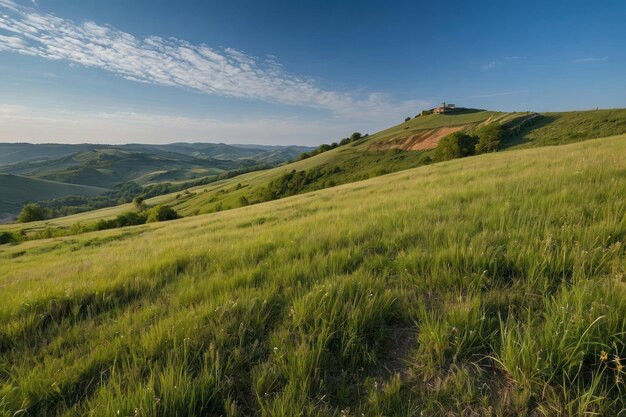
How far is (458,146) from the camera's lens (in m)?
68.2

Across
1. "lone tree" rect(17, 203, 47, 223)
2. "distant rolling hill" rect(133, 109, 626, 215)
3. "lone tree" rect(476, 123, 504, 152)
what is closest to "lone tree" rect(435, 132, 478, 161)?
"lone tree" rect(476, 123, 504, 152)

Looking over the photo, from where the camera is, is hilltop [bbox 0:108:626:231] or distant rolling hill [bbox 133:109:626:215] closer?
distant rolling hill [bbox 133:109:626:215]

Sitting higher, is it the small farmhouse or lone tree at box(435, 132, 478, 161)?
the small farmhouse

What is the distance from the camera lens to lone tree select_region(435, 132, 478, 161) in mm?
68188

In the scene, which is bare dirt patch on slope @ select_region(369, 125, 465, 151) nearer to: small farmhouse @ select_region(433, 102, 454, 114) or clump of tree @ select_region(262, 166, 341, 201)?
clump of tree @ select_region(262, 166, 341, 201)

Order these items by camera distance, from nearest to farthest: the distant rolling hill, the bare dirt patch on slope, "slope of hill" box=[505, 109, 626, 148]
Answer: "slope of hill" box=[505, 109, 626, 148] < the distant rolling hill < the bare dirt patch on slope

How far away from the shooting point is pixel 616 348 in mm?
1807

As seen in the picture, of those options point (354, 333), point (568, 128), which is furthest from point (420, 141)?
point (354, 333)

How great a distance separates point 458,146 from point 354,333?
75.4 meters

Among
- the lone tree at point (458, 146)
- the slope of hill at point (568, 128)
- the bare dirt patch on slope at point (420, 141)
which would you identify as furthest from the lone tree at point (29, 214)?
the slope of hill at point (568, 128)

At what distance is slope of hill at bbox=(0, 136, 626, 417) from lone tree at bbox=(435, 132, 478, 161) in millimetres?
71160

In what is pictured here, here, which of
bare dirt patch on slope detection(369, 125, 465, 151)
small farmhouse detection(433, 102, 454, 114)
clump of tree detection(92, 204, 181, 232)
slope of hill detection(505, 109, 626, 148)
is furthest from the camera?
small farmhouse detection(433, 102, 454, 114)

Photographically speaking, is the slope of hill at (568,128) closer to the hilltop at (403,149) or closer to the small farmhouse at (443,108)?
the hilltop at (403,149)

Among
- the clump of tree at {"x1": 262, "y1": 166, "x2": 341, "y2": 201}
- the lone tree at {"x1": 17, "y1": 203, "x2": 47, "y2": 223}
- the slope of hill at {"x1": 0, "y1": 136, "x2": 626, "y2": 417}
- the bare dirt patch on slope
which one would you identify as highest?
the bare dirt patch on slope
